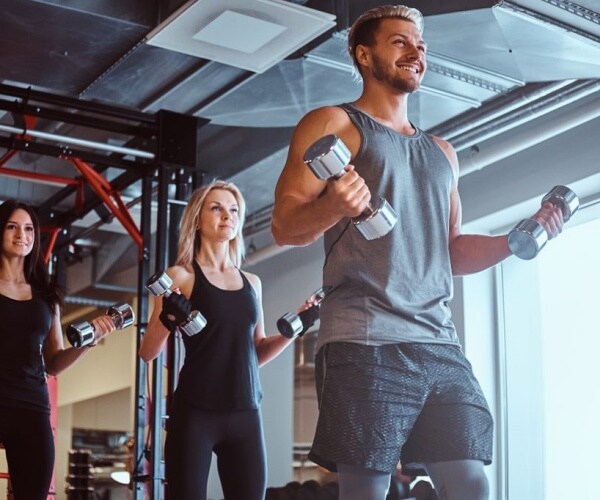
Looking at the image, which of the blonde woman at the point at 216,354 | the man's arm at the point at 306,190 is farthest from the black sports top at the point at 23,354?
the man's arm at the point at 306,190

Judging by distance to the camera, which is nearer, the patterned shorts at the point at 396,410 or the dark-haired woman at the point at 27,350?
the patterned shorts at the point at 396,410

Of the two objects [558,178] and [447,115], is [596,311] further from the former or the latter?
Result: [447,115]

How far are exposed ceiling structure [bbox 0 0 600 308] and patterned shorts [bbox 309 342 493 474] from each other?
92.9 inches

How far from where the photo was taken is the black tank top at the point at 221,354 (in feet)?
11.8

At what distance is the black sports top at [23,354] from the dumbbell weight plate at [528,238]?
2.30 meters

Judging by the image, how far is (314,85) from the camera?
4.98m

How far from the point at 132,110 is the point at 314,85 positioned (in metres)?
1.18

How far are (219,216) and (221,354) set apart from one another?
592 millimetres

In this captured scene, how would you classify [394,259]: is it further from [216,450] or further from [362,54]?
[216,450]

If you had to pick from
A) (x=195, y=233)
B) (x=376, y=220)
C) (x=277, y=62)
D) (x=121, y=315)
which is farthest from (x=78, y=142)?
(x=376, y=220)

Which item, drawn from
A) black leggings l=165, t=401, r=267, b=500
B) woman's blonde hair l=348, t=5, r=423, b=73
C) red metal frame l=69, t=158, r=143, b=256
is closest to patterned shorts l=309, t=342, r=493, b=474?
woman's blonde hair l=348, t=5, r=423, b=73

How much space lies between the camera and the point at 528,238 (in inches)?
81.7

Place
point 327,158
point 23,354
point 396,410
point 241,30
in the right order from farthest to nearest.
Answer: point 241,30, point 23,354, point 396,410, point 327,158

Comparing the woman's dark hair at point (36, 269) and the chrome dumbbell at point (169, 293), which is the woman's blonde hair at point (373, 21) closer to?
the chrome dumbbell at point (169, 293)
